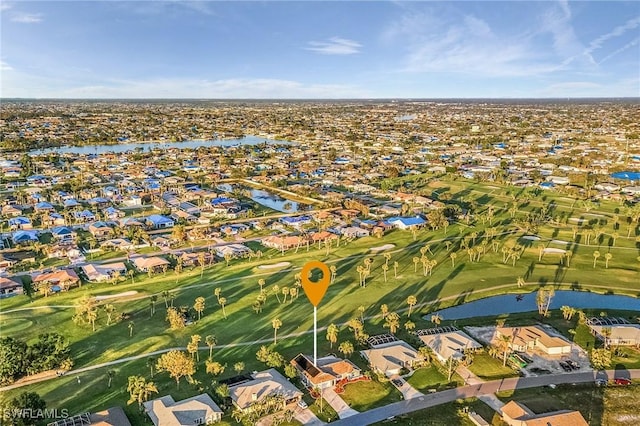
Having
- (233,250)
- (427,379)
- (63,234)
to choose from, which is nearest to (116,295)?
(233,250)

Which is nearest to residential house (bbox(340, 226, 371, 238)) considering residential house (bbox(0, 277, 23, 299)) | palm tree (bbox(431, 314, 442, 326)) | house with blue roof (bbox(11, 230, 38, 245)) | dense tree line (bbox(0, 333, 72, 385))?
palm tree (bbox(431, 314, 442, 326))

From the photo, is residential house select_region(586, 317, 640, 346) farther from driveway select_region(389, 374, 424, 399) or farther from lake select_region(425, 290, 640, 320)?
driveway select_region(389, 374, 424, 399)

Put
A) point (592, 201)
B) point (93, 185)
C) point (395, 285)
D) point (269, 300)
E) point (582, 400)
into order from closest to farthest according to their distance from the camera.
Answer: point (582, 400)
point (269, 300)
point (395, 285)
point (592, 201)
point (93, 185)

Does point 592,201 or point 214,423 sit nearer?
point 214,423

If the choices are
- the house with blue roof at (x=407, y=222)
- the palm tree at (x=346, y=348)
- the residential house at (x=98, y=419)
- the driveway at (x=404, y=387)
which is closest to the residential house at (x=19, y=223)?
the residential house at (x=98, y=419)

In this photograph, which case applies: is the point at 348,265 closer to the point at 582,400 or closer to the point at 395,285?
the point at 395,285

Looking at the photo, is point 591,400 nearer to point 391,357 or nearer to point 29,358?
point 391,357

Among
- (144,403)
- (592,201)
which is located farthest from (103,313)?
(592,201)

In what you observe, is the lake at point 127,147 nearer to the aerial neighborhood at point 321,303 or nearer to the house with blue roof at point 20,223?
the aerial neighborhood at point 321,303
